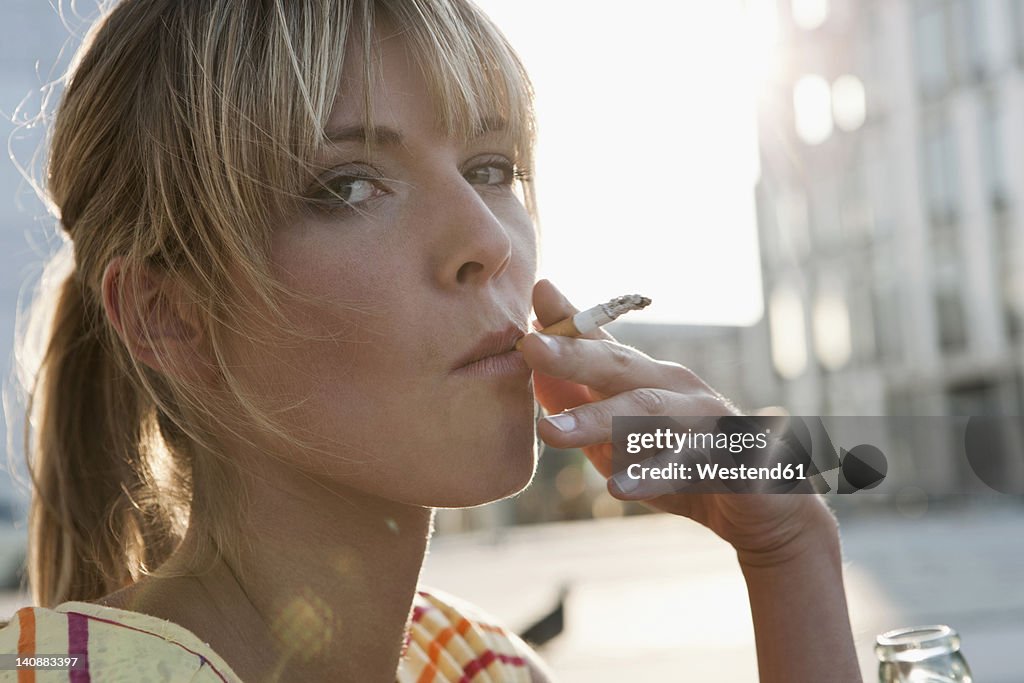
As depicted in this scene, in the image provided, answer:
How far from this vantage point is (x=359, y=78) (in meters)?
1.40

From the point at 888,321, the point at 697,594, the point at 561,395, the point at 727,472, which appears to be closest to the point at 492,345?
the point at 561,395

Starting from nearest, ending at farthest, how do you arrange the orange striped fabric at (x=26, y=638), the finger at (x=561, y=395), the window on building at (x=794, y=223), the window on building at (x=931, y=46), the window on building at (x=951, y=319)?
the orange striped fabric at (x=26, y=638), the finger at (x=561, y=395), the window on building at (x=931, y=46), the window on building at (x=951, y=319), the window on building at (x=794, y=223)

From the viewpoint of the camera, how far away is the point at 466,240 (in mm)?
1367

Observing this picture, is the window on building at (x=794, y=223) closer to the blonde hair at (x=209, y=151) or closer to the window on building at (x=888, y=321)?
the window on building at (x=888, y=321)

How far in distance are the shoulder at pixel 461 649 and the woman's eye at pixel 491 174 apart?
738 mm

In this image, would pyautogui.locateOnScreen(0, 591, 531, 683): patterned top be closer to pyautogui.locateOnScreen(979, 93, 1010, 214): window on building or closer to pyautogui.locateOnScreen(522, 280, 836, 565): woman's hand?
pyautogui.locateOnScreen(522, 280, 836, 565): woman's hand

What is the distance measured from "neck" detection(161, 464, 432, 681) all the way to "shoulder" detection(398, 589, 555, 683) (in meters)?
0.18

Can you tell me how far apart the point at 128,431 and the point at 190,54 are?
0.67 metres

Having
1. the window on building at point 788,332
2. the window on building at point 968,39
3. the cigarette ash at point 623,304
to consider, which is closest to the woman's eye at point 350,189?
the cigarette ash at point 623,304

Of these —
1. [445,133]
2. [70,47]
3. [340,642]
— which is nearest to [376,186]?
[445,133]

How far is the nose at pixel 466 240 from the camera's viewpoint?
1.36 m

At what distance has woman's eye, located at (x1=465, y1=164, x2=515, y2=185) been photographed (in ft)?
5.03

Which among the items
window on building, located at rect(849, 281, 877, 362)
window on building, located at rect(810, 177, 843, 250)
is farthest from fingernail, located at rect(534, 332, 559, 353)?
window on building, located at rect(810, 177, 843, 250)

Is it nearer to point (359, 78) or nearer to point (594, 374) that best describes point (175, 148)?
point (359, 78)
